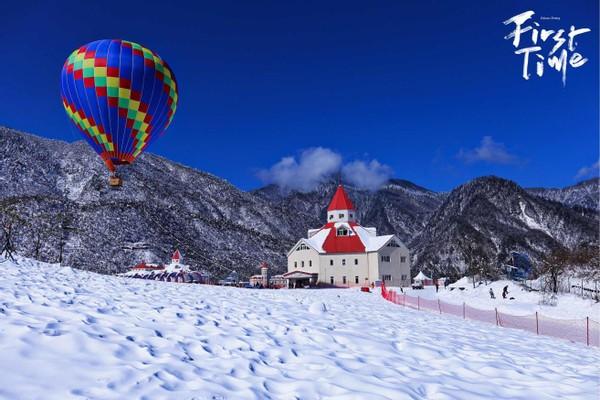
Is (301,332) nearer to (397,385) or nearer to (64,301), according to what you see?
(397,385)

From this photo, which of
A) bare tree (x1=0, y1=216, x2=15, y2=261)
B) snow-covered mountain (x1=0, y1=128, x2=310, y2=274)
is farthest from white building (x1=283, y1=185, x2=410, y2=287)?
bare tree (x1=0, y1=216, x2=15, y2=261)

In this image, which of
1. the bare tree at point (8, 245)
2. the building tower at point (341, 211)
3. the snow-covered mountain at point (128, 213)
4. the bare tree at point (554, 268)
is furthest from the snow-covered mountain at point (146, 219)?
the bare tree at point (554, 268)

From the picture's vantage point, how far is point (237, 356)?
25.4 feet

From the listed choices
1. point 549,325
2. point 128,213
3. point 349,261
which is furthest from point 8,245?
point 128,213

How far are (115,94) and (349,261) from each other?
44.5 m

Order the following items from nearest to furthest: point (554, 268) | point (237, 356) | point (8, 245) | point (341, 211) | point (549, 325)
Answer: point (237, 356) → point (549, 325) → point (8, 245) → point (554, 268) → point (341, 211)

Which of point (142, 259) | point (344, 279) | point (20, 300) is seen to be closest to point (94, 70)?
point (20, 300)

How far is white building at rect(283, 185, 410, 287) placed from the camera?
62969mm

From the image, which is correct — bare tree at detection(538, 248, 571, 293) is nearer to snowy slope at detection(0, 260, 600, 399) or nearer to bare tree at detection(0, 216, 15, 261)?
snowy slope at detection(0, 260, 600, 399)

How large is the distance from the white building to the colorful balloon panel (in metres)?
38.8

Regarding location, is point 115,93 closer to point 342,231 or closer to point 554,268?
point 554,268

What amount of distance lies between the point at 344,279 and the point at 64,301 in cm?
5543

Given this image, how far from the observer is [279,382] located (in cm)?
668

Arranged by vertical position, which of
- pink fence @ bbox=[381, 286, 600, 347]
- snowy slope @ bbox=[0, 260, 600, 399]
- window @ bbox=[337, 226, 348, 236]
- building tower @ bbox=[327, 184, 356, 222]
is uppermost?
building tower @ bbox=[327, 184, 356, 222]
